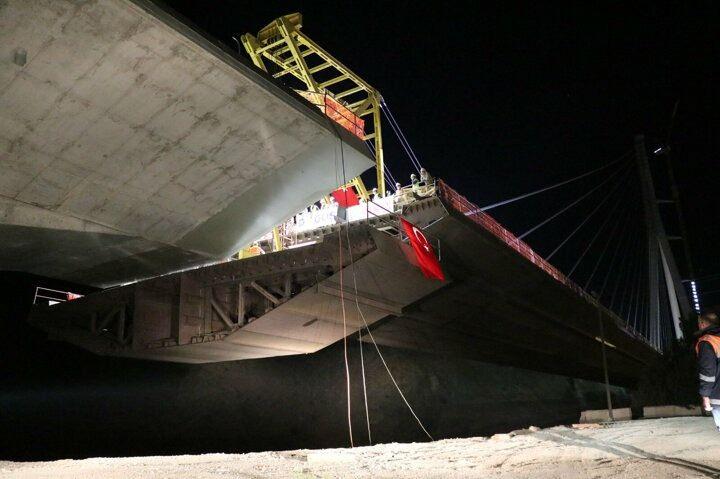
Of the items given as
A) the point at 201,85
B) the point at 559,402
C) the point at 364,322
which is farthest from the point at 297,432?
the point at 559,402

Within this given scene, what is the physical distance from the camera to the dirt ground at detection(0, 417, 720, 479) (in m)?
5.05

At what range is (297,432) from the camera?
68.2ft

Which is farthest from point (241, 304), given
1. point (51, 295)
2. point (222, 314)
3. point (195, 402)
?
point (51, 295)

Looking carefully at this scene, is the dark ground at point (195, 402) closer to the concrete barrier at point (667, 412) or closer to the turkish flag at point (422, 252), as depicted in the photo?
the turkish flag at point (422, 252)

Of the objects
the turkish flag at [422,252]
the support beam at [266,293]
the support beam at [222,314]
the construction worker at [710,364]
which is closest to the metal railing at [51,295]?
the support beam at [222,314]

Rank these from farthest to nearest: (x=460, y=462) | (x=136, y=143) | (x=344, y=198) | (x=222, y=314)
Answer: (x=344, y=198), (x=222, y=314), (x=136, y=143), (x=460, y=462)

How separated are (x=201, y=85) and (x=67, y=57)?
246 cm

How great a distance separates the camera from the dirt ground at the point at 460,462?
5.05 meters

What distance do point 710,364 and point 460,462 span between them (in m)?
3.62

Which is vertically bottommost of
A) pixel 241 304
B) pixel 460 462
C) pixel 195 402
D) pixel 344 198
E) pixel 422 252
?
pixel 460 462

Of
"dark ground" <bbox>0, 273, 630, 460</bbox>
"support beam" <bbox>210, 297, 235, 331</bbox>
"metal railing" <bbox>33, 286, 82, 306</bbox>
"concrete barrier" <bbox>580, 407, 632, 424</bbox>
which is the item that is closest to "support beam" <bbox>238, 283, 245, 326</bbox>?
"support beam" <bbox>210, 297, 235, 331</bbox>

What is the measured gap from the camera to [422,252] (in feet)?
52.3

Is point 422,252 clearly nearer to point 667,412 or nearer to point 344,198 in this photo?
point 667,412

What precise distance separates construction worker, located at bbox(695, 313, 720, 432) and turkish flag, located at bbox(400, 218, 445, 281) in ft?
31.4
